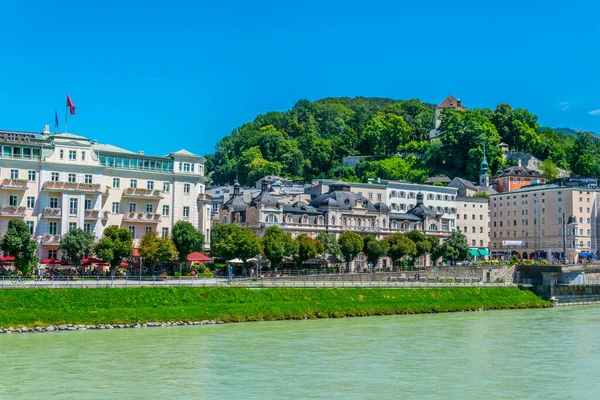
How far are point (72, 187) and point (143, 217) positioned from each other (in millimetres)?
7850

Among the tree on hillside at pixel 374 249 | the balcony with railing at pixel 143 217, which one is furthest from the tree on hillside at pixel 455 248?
the balcony with railing at pixel 143 217

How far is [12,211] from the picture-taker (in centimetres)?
7306

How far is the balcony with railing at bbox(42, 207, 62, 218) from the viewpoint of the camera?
243 ft

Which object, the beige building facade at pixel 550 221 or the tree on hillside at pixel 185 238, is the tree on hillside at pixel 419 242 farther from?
the tree on hillside at pixel 185 238

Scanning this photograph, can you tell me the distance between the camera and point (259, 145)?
7062 inches

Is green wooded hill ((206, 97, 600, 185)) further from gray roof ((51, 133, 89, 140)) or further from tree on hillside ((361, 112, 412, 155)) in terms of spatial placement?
gray roof ((51, 133, 89, 140))

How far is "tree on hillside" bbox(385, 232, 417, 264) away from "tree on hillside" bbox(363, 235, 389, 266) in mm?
1069

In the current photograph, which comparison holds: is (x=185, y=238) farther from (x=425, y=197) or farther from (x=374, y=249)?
(x=425, y=197)

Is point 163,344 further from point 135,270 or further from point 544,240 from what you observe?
point 544,240

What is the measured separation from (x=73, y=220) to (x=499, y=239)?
81.0 meters

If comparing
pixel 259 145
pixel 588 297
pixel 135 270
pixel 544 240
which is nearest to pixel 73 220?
pixel 135 270

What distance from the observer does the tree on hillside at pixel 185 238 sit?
76625mm

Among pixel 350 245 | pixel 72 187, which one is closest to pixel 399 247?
pixel 350 245

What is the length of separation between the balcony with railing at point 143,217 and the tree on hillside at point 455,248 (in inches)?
1740
